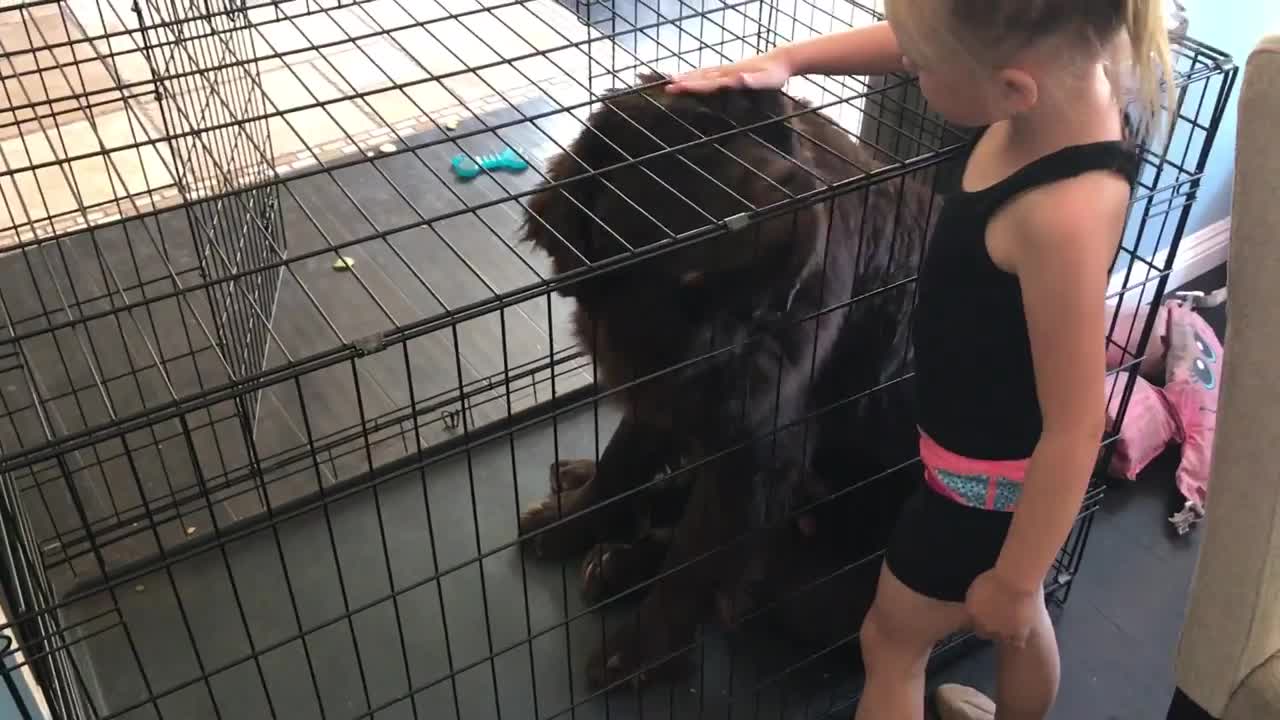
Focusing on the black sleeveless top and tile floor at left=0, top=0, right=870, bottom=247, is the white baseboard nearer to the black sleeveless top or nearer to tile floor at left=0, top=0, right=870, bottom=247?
tile floor at left=0, top=0, right=870, bottom=247

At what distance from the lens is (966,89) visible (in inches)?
34.0

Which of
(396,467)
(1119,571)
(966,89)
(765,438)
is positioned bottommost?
(1119,571)

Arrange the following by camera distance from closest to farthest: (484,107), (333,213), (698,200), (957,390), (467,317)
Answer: (467,317)
(957,390)
(698,200)
(333,213)
(484,107)

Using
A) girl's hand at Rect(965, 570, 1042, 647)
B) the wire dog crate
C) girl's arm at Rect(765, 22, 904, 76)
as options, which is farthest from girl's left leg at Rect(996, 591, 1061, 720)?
girl's arm at Rect(765, 22, 904, 76)

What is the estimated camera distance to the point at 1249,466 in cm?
98

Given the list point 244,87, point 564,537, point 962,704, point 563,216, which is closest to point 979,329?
point 563,216

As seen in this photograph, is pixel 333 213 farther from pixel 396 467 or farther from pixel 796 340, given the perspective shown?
pixel 796 340

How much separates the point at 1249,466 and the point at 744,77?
2.12 feet

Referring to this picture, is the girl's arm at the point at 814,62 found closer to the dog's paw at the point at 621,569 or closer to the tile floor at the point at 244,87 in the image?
the tile floor at the point at 244,87

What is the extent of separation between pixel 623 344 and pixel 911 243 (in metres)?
0.37

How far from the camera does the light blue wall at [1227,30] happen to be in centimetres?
191

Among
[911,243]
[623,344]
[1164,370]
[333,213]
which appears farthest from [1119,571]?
[333,213]

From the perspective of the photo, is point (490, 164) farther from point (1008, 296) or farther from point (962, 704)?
point (1008, 296)

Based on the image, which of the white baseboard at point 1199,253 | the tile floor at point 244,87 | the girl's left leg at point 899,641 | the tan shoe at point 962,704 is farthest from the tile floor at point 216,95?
the white baseboard at point 1199,253
